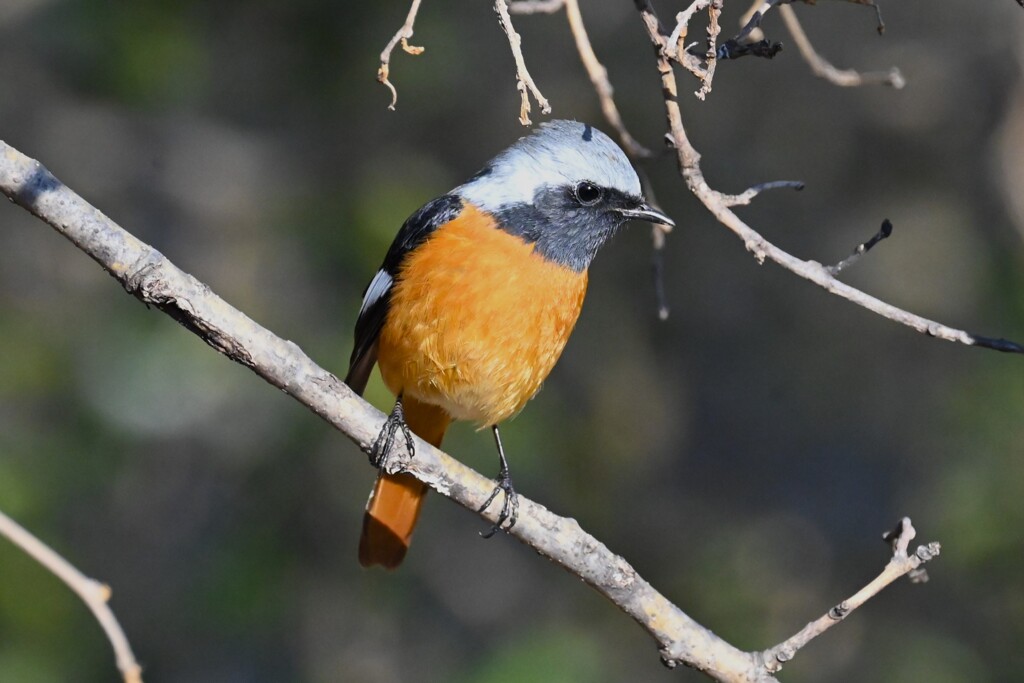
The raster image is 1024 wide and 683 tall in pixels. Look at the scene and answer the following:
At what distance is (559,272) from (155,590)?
3.25 meters

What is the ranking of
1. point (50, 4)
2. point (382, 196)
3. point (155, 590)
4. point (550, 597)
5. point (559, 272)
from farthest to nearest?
point (550, 597)
point (155, 590)
point (50, 4)
point (382, 196)
point (559, 272)

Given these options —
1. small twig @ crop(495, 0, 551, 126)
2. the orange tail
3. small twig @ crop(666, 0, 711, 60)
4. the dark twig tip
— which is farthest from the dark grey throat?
the dark twig tip

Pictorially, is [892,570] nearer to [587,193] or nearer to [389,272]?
[587,193]

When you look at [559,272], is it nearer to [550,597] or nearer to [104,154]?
[550,597]

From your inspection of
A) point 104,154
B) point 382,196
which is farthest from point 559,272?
point 104,154

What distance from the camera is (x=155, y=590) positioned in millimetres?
5793

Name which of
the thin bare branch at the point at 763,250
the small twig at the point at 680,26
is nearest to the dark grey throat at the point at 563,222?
the thin bare branch at the point at 763,250

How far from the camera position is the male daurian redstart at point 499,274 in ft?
11.3

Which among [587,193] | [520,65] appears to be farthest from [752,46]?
[587,193]

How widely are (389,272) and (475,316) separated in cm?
49

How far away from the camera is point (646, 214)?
358cm

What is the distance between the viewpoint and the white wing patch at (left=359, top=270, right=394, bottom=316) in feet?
12.2

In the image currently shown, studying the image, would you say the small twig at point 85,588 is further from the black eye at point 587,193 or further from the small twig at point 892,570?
the black eye at point 587,193

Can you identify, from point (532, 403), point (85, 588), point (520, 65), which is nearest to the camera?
point (85, 588)
